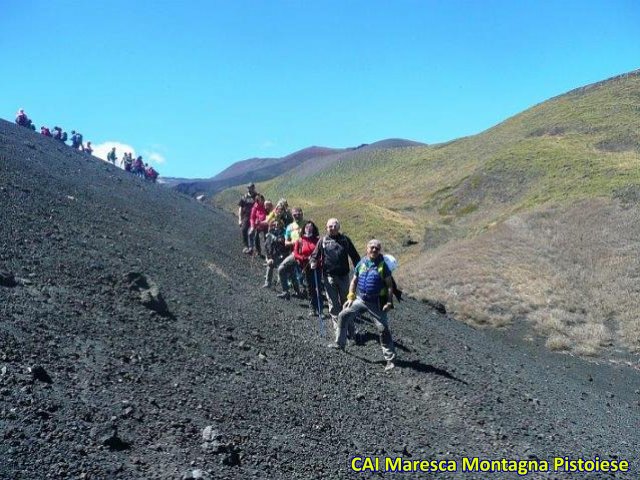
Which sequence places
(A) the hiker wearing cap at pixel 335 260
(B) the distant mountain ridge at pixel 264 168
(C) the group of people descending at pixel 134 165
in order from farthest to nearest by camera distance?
(B) the distant mountain ridge at pixel 264 168 < (C) the group of people descending at pixel 134 165 < (A) the hiker wearing cap at pixel 335 260

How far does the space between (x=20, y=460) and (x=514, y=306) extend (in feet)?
63.3

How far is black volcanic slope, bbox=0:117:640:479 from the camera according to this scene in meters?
5.19

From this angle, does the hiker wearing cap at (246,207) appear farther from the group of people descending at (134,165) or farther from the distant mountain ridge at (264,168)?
the distant mountain ridge at (264,168)

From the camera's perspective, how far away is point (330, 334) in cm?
1091

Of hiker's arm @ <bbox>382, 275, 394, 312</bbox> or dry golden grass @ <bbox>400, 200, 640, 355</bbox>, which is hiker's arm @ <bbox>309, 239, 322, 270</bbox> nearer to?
hiker's arm @ <bbox>382, 275, 394, 312</bbox>

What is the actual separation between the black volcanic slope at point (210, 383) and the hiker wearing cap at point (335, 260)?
38.1 inches

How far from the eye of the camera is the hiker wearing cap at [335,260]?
9.90 m

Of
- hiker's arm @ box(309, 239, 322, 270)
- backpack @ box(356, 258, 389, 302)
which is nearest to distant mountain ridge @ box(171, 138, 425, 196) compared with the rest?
hiker's arm @ box(309, 239, 322, 270)

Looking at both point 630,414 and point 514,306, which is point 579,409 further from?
point 514,306

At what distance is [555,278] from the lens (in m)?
23.2

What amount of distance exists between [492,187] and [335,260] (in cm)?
4477

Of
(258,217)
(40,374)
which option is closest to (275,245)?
(258,217)

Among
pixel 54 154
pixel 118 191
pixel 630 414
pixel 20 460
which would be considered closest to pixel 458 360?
pixel 630 414

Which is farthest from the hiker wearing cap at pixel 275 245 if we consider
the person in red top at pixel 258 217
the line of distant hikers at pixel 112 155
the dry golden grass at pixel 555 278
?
the line of distant hikers at pixel 112 155
